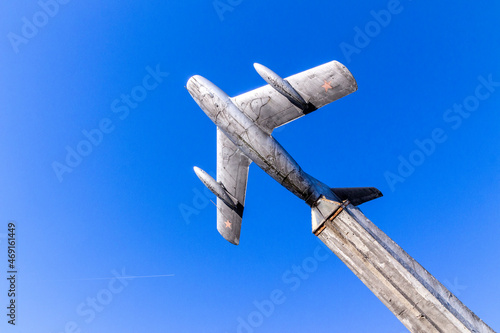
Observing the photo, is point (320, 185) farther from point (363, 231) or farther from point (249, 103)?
point (249, 103)

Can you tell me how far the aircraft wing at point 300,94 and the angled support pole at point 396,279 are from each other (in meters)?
5.05

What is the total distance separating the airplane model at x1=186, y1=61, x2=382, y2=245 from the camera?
15.4 metres

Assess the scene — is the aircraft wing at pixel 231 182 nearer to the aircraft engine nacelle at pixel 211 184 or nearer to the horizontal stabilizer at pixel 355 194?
the aircraft engine nacelle at pixel 211 184

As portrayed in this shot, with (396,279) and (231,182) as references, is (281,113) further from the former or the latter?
(396,279)

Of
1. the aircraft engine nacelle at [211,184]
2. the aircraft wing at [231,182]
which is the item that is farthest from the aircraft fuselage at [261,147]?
the aircraft engine nacelle at [211,184]

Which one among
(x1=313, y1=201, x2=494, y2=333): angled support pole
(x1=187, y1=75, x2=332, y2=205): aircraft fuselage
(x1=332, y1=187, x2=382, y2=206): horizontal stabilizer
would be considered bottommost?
(x1=313, y1=201, x2=494, y2=333): angled support pole

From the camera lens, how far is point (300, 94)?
15969 millimetres

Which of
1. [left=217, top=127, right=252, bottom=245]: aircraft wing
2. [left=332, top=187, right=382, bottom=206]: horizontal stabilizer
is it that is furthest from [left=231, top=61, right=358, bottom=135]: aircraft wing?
[left=332, top=187, right=382, bottom=206]: horizontal stabilizer

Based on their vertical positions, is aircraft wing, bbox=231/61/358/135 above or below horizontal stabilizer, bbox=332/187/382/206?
above

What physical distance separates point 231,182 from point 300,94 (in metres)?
6.41

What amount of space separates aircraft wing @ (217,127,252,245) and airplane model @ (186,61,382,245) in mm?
2059

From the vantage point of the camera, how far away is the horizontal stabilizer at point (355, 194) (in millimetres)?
16641

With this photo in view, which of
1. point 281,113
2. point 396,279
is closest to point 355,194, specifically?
point 396,279

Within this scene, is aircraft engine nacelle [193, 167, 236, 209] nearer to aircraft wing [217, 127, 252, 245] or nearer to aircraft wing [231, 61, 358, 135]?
aircraft wing [217, 127, 252, 245]
